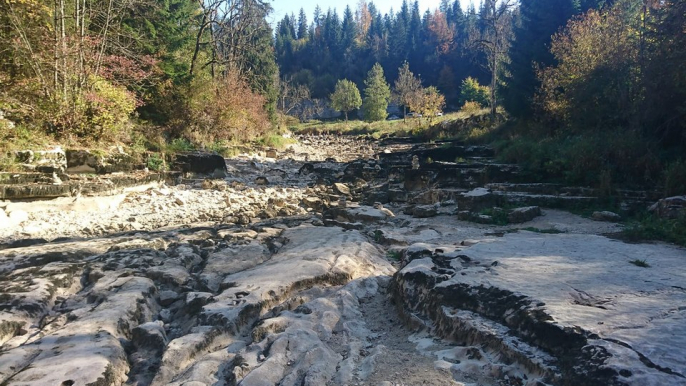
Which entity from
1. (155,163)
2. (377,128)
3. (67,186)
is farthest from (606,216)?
(377,128)

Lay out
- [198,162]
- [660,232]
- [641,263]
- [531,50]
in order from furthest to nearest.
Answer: [531,50], [198,162], [660,232], [641,263]

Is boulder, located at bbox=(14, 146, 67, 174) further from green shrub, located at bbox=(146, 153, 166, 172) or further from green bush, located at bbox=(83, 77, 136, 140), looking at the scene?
green shrub, located at bbox=(146, 153, 166, 172)

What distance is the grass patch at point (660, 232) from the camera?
5.72 m

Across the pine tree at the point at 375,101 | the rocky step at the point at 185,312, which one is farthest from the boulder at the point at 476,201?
the pine tree at the point at 375,101

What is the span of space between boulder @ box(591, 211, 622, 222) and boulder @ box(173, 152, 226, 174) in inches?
453

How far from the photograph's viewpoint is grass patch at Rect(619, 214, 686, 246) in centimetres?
572

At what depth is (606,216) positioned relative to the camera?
25.9ft

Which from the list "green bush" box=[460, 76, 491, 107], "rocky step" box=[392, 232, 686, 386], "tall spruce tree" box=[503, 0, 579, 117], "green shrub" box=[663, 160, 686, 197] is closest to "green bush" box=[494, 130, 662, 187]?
"green shrub" box=[663, 160, 686, 197]

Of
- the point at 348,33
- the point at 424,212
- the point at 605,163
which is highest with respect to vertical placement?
the point at 348,33

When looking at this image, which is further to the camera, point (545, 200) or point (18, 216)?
point (545, 200)

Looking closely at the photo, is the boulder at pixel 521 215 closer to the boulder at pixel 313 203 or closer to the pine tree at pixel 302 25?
the boulder at pixel 313 203

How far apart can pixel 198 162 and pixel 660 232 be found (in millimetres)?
12642

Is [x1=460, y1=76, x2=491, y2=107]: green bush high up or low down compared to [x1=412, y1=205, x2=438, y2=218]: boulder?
up

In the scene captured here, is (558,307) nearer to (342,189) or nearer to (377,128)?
(342,189)
